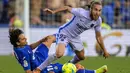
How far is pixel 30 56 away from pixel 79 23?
1.63 m

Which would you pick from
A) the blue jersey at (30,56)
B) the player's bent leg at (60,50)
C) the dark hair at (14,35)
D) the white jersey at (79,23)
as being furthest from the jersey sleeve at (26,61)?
the white jersey at (79,23)

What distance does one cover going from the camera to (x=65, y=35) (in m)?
12.5

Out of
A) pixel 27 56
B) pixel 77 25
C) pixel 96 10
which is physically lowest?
pixel 27 56

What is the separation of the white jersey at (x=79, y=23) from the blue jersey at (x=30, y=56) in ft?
3.78

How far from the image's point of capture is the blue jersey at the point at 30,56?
1117 cm

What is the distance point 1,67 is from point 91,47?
6757mm

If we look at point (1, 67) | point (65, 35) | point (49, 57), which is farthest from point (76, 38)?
point (1, 67)

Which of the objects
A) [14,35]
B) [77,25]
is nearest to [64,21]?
[77,25]

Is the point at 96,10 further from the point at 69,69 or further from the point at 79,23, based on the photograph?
the point at 69,69

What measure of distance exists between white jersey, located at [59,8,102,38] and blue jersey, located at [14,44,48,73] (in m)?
1.15

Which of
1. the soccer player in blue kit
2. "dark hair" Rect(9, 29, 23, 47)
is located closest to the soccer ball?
the soccer player in blue kit

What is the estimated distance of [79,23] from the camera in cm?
1236

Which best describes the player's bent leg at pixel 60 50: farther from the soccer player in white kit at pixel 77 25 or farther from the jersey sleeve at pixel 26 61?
the jersey sleeve at pixel 26 61

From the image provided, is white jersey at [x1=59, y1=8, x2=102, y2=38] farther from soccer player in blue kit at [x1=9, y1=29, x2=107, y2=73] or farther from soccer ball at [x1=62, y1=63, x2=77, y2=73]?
soccer ball at [x1=62, y1=63, x2=77, y2=73]
